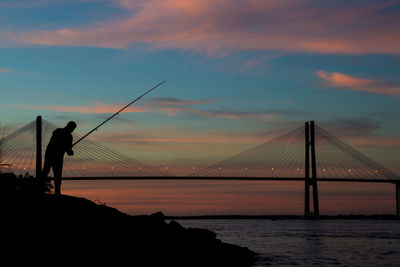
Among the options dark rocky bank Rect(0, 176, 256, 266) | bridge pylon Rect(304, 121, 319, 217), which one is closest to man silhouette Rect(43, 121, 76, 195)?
dark rocky bank Rect(0, 176, 256, 266)

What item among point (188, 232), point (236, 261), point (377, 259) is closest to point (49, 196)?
point (188, 232)

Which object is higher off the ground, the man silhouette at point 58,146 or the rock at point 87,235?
the man silhouette at point 58,146

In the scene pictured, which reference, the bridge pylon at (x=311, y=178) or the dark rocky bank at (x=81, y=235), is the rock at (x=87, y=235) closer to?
the dark rocky bank at (x=81, y=235)

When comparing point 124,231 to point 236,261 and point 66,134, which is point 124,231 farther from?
point 236,261

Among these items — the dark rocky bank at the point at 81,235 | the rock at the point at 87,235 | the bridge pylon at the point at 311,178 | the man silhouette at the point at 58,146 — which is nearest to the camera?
the dark rocky bank at the point at 81,235

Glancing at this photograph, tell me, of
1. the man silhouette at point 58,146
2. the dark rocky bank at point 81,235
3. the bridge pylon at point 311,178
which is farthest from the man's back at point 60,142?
the bridge pylon at point 311,178

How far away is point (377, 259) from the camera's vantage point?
24.3 metres

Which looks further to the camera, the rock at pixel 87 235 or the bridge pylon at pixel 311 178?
the bridge pylon at pixel 311 178

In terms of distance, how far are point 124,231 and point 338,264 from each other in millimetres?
9999

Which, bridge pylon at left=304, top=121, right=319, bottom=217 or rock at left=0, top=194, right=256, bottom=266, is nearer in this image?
rock at left=0, top=194, right=256, bottom=266

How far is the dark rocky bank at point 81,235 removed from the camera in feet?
39.5

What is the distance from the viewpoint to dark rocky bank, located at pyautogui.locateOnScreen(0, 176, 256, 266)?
39.5 ft

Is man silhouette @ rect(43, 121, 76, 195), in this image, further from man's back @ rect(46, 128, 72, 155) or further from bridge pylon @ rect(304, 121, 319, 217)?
bridge pylon @ rect(304, 121, 319, 217)

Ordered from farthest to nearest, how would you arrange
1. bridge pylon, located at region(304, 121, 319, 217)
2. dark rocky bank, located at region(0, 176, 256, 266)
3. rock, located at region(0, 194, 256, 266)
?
bridge pylon, located at region(304, 121, 319, 217), rock, located at region(0, 194, 256, 266), dark rocky bank, located at region(0, 176, 256, 266)
